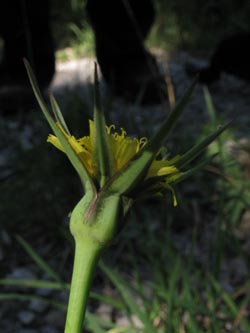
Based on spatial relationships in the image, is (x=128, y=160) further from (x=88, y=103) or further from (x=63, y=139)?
(x=88, y=103)

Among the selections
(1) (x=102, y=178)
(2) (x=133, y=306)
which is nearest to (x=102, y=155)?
(1) (x=102, y=178)

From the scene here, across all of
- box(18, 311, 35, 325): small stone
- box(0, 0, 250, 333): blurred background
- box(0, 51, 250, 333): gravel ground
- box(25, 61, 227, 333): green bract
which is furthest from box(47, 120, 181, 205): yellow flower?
box(18, 311, 35, 325): small stone

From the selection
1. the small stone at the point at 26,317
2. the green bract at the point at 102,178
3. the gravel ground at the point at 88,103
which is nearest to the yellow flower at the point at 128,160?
the green bract at the point at 102,178

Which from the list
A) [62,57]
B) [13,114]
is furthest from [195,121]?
[62,57]

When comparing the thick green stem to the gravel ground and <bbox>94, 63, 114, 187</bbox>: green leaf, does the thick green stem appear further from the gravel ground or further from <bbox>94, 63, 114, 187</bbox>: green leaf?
the gravel ground

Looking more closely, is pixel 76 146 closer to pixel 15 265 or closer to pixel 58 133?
pixel 58 133
